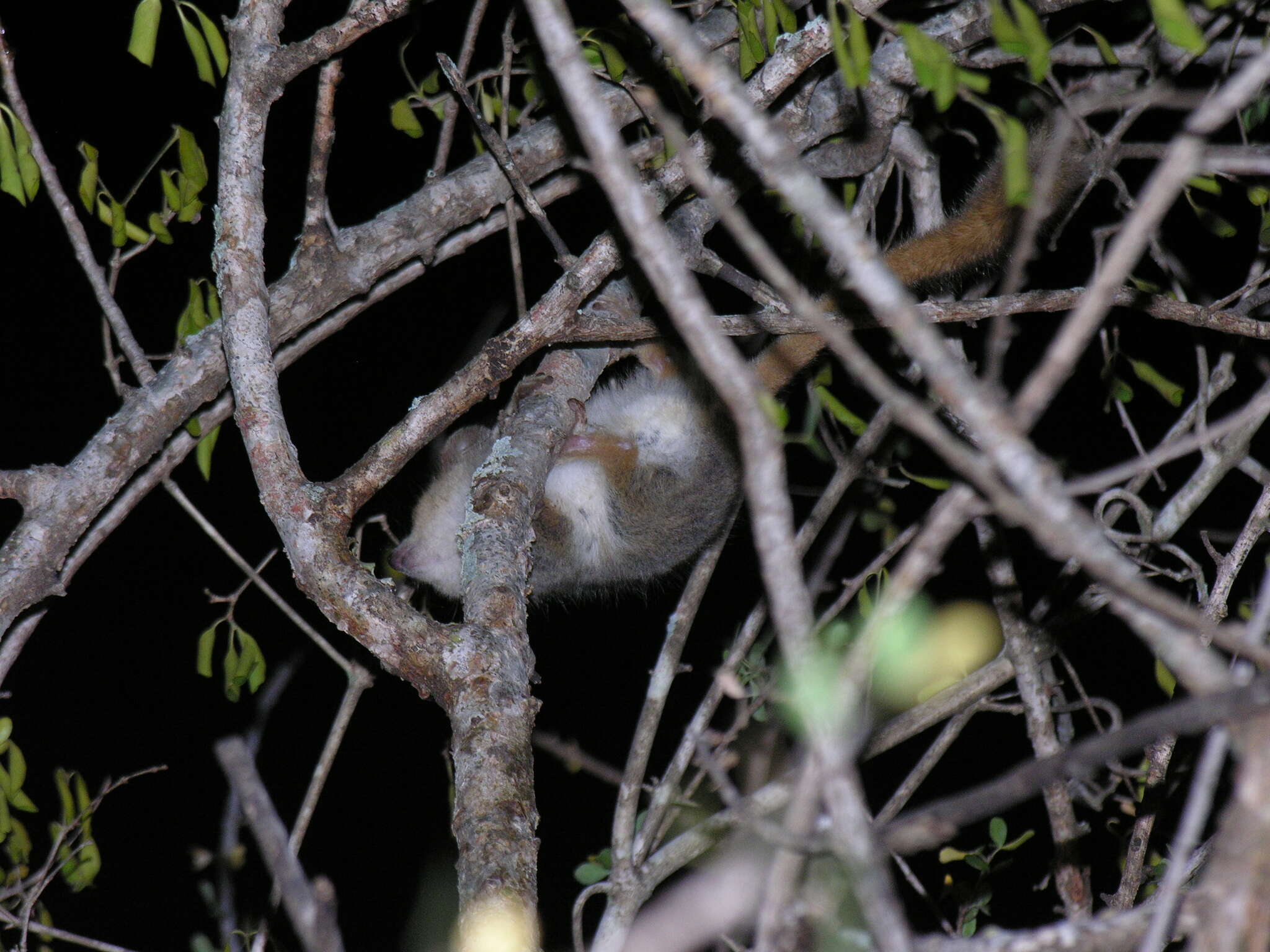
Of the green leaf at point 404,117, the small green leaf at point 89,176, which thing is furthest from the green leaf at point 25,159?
the green leaf at point 404,117

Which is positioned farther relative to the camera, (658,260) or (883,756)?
(883,756)

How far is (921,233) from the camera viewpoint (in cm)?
282

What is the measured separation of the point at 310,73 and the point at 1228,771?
374cm

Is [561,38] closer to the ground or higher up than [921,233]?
higher up

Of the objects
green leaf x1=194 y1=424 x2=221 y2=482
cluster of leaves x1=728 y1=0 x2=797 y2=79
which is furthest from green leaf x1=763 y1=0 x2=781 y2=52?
green leaf x1=194 y1=424 x2=221 y2=482

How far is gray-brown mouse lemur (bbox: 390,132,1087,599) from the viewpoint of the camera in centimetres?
358

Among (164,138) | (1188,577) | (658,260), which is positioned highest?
(164,138)

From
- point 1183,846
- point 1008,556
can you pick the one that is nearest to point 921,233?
point 1008,556

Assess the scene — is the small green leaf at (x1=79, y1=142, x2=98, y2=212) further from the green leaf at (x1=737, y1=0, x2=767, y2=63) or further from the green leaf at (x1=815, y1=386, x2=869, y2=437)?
the green leaf at (x1=815, y1=386, x2=869, y2=437)

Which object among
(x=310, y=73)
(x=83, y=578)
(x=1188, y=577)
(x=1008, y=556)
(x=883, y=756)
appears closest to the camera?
(x=1188, y=577)

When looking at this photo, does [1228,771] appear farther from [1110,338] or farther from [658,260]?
[658,260]

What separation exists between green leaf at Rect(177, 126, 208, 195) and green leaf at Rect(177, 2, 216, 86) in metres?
0.16

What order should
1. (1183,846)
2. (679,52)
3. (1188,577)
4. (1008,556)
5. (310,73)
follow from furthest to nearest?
(310,73) → (1008,556) → (1188,577) → (679,52) → (1183,846)

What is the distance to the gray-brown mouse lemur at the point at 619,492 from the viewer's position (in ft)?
11.7
